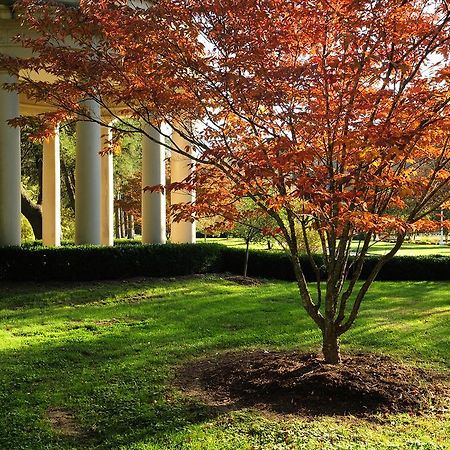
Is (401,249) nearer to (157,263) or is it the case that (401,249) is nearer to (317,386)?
(157,263)

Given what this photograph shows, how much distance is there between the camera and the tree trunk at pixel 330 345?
784cm

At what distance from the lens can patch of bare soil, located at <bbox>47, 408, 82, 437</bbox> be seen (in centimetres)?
600

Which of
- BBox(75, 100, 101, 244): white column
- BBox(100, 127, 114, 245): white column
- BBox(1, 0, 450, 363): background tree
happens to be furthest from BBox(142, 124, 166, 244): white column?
BBox(1, 0, 450, 363): background tree

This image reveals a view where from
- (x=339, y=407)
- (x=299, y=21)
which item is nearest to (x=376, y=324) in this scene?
(x=339, y=407)

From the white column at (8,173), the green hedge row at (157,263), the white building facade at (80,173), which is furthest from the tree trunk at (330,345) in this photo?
the white column at (8,173)

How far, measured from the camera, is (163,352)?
30.8ft

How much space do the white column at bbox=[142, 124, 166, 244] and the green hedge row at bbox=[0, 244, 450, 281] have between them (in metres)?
1.59

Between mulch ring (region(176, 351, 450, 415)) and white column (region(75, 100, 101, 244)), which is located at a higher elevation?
white column (region(75, 100, 101, 244))

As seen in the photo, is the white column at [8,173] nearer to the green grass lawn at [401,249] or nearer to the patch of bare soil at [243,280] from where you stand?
the patch of bare soil at [243,280]

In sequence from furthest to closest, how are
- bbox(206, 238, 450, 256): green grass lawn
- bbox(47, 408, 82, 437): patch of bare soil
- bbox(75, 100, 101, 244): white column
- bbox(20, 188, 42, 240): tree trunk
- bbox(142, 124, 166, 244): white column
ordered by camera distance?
bbox(20, 188, 42, 240): tree trunk < bbox(206, 238, 450, 256): green grass lawn < bbox(142, 124, 166, 244): white column < bbox(75, 100, 101, 244): white column < bbox(47, 408, 82, 437): patch of bare soil

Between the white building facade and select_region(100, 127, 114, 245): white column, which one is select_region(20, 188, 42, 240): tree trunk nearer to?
select_region(100, 127, 114, 245): white column

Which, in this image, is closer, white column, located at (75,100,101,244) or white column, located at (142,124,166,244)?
white column, located at (75,100,101,244)

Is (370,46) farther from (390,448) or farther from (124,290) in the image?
(124,290)

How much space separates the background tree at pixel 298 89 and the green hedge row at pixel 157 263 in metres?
9.25
